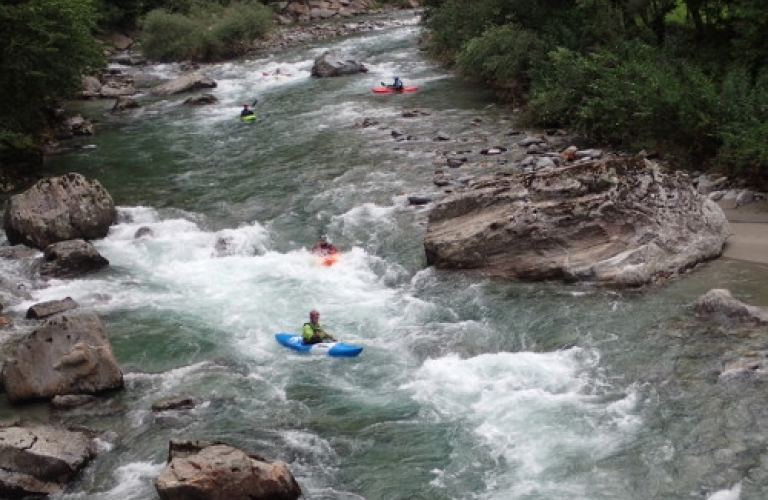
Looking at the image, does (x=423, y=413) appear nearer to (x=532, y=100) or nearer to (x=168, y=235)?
(x=168, y=235)

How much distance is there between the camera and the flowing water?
9.58m

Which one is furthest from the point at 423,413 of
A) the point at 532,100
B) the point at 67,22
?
the point at 67,22

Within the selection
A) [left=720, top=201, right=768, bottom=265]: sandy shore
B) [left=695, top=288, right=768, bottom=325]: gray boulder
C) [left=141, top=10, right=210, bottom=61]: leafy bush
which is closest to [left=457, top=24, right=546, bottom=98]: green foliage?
[left=720, top=201, right=768, bottom=265]: sandy shore

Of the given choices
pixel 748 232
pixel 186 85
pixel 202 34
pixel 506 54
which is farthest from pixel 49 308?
pixel 202 34

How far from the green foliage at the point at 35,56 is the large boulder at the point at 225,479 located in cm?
1606

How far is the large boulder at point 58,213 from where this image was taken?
18203 mm

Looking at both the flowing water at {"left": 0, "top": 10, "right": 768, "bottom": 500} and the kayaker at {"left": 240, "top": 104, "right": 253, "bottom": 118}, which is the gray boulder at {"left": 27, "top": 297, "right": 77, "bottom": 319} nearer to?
the flowing water at {"left": 0, "top": 10, "right": 768, "bottom": 500}

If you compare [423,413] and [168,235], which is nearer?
[423,413]

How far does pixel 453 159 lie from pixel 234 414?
37.1 ft

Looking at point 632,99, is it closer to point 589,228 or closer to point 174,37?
point 589,228

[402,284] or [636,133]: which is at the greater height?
[636,133]

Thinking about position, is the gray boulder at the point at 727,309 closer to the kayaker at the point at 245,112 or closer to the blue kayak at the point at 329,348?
the blue kayak at the point at 329,348

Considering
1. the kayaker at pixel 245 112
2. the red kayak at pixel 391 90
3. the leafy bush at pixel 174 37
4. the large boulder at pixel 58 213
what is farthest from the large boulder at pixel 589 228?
the leafy bush at pixel 174 37

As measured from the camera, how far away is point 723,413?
32.4ft
